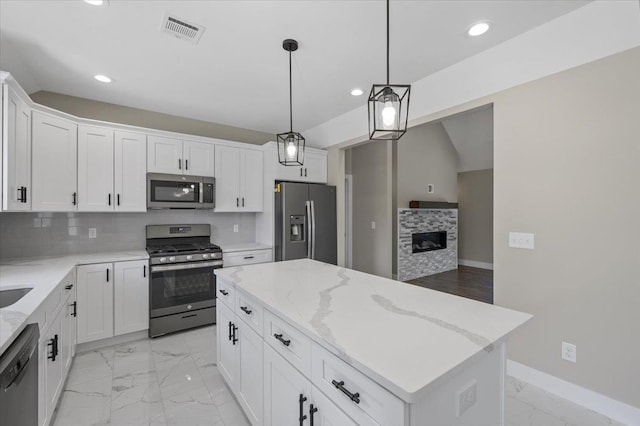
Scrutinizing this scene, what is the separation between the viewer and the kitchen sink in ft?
6.14

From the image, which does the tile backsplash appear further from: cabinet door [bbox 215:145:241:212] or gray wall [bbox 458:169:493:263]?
gray wall [bbox 458:169:493:263]

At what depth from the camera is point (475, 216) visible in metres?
7.20

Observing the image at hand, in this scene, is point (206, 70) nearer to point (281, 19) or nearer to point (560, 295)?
point (281, 19)

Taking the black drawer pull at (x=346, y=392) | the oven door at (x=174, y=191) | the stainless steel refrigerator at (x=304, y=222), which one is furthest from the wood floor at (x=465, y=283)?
the black drawer pull at (x=346, y=392)

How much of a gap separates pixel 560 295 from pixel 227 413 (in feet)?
8.41

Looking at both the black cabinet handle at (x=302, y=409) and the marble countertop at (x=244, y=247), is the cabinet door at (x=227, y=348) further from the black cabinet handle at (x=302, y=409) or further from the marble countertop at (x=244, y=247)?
the marble countertop at (x=244, y=247)

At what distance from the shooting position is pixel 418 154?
6160 millimetres

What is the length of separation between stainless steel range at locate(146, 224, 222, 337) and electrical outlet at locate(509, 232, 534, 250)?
3.06 metres

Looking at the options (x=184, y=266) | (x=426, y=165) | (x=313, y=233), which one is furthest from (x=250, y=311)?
(x=426, y=165)

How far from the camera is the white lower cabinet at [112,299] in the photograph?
2857mm

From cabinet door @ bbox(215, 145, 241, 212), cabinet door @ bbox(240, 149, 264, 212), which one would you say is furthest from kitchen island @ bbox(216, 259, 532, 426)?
cabinet door @ bbox(240, 149, 264, 212)

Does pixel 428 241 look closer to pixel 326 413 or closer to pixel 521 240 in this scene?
pixel 521 240

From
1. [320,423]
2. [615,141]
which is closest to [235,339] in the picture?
[320,423]

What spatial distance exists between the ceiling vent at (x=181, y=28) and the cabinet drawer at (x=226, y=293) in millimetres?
1896
